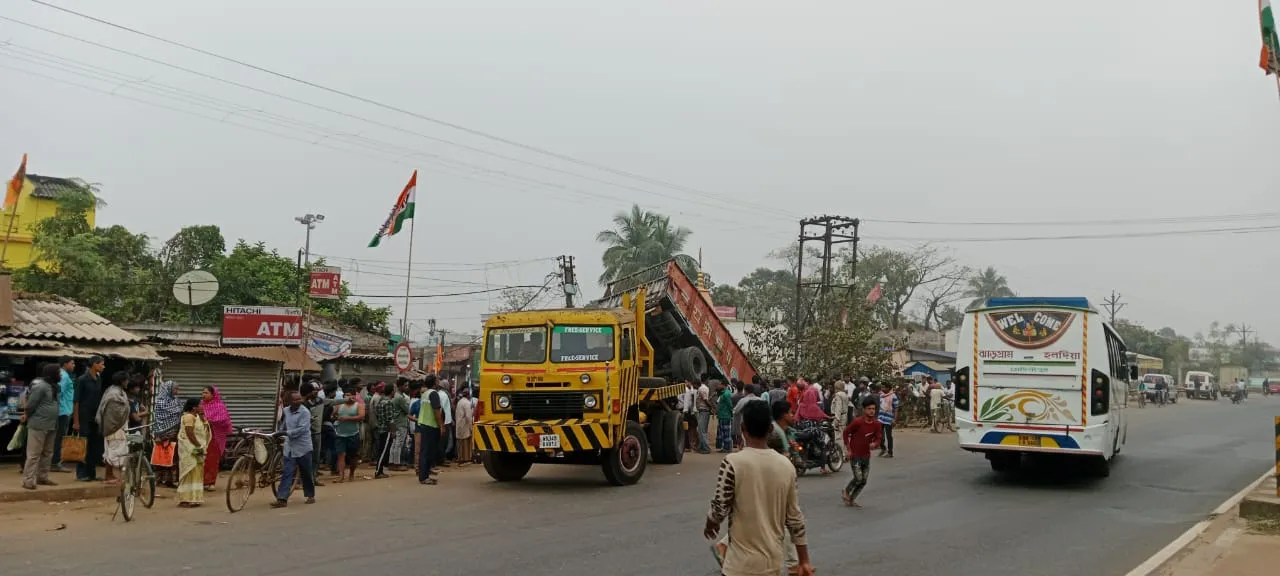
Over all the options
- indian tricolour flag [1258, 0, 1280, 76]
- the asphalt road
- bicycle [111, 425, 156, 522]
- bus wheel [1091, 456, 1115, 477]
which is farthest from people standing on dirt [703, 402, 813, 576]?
bus wheel [1091, 456, 1115, 477]

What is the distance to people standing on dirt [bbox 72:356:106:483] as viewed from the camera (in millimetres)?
12305

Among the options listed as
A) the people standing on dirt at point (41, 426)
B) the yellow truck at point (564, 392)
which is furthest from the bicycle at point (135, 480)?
the yellow truck at point (564, 392)

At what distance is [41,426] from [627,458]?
7774mm

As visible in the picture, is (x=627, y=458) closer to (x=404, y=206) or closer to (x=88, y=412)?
(x=88, y=412)

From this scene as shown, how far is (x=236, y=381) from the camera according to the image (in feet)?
50.1

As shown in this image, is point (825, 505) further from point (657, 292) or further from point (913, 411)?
point (913, 411)

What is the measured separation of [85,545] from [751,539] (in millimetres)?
7113

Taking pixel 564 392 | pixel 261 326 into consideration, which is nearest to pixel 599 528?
pixel 564 392

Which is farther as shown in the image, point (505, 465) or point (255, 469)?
point (505, 465)

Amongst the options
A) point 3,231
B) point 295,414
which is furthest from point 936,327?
point 295,414

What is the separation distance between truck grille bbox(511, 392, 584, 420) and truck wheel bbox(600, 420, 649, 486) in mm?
834

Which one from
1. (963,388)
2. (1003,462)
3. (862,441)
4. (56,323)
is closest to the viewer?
(862,441)

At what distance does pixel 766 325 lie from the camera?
96.6 ft

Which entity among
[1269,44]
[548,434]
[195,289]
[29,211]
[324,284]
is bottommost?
[548,434]
